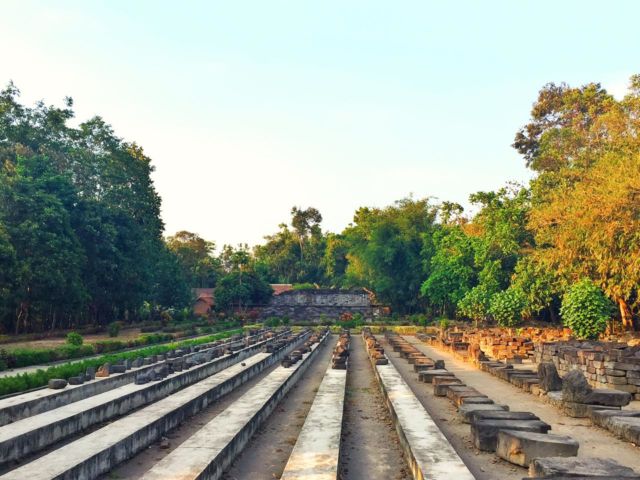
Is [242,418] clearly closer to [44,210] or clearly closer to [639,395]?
[639,395]

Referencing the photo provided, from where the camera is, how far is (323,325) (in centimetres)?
4144

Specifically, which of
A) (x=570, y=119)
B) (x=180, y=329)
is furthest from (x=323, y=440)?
(x=570, y=119)

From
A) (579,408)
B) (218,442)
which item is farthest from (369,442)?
(579,408)

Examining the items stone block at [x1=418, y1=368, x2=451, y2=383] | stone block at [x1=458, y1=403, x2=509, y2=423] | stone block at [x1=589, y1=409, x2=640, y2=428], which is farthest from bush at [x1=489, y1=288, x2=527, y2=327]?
stone block at [x1=458, y1=403, x2=509, y2=423]

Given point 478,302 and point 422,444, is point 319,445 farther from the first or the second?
point 478,302

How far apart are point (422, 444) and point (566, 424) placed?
9.89 feet

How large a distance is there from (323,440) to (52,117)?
38.0 metres

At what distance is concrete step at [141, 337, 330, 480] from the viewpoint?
4777 millimetres

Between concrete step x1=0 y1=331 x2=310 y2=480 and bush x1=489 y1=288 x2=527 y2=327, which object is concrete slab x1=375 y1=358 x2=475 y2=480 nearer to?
concrete step x1=0 y1=331 x2=310 y2=480

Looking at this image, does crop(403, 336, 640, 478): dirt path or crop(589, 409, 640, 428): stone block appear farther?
crop(589, 409, 640, 428): stone block

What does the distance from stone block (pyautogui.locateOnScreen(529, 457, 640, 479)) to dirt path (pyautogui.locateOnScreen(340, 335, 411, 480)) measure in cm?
135

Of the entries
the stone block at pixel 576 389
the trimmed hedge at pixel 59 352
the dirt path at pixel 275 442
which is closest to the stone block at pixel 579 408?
the stone block at pixel 576 389

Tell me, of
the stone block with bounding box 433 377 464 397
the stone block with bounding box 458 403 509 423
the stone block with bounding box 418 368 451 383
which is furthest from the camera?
the stone block with bounding box 418 368 451 383

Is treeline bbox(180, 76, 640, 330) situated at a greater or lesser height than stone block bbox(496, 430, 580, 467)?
greater
